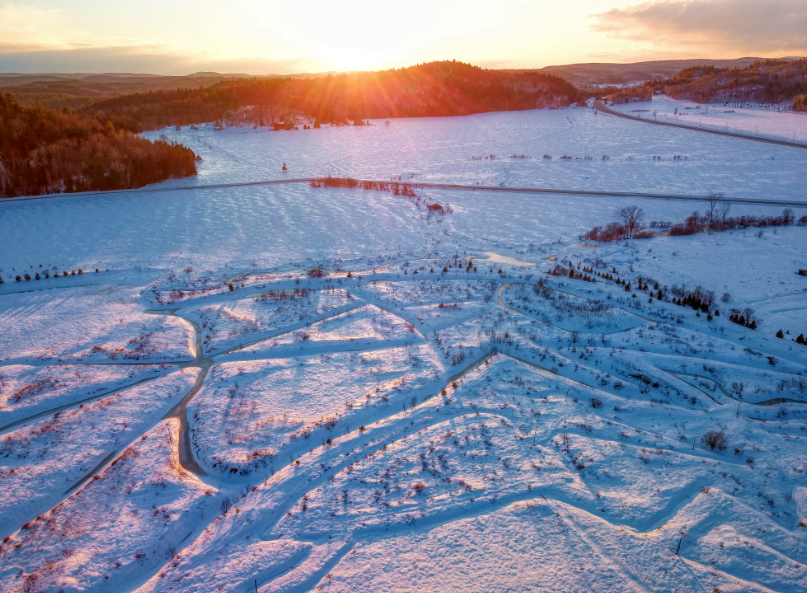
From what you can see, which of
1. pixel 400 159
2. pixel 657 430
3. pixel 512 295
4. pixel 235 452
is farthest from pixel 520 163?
pixel 235 452

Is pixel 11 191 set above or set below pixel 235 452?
above

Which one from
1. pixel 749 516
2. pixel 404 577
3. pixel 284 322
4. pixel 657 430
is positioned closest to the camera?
pixel 404 577

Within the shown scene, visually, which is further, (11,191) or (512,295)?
(11,191)

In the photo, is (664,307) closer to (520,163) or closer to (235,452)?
(235,452)

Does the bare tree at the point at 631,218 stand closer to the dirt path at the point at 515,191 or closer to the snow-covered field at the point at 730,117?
the dirt path at the point at 515,191

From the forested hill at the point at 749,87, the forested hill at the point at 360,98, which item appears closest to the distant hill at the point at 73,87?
the forested hill at the point at 360,98

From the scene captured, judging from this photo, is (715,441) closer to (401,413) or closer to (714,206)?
(401,413)
